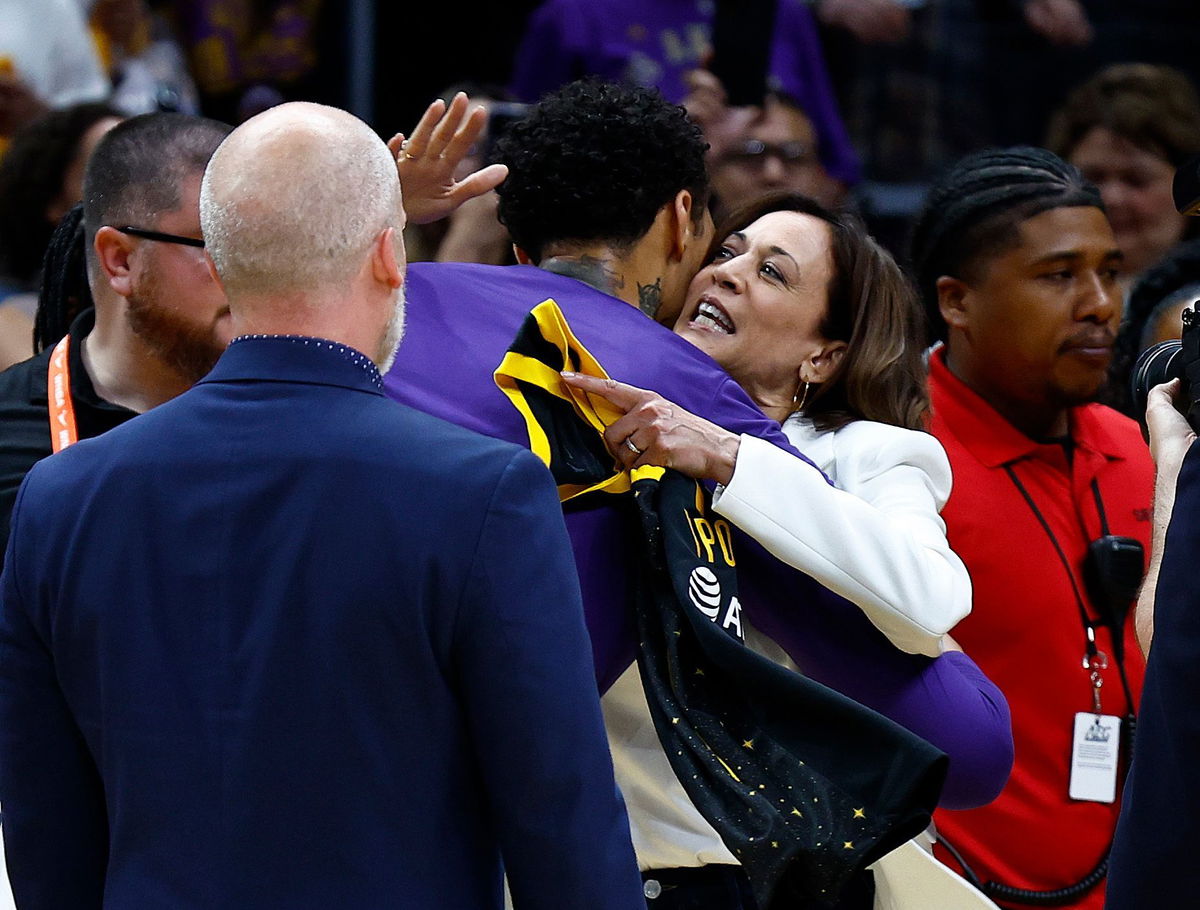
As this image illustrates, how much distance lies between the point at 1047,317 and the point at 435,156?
52.3 inches

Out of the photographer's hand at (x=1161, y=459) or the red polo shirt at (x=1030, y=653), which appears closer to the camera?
the photographer's hand at (x=1161, y=459)

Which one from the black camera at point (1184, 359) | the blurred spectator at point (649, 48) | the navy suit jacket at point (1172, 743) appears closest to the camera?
the navy suit jacket at point (1172, 743)

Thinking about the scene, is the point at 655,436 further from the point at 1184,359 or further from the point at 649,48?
the point at 649,48

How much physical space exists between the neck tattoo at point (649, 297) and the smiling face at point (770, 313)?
272 mm

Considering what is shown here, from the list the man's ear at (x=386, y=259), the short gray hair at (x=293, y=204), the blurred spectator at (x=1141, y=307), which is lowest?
the blurred spectator at (x=1141, y=307)

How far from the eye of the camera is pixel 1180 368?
2.22 m

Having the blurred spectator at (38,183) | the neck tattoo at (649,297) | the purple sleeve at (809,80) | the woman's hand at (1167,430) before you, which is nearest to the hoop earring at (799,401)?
the neck tattoo at (649,297)

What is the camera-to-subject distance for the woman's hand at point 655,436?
221 centimetres

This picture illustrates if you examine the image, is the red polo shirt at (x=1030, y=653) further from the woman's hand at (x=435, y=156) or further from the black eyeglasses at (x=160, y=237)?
the black eyeglasses at (x=160, y=237)

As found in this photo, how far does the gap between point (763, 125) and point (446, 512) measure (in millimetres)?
3751

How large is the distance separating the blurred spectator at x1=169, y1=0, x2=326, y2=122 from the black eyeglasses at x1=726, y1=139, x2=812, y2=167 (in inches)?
70.6

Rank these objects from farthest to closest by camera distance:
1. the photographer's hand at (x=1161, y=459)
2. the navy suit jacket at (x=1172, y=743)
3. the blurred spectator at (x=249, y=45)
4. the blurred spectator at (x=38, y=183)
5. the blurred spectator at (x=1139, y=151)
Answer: the blurred spectator at (x=249, y=45) → the blurred spectator at (x=1139, y=151) → the blurred spectator at (x=38, y=183) → the photographer's hand at (x=1161, y=459) → the navy suit jacket at (x=1172, y=743)

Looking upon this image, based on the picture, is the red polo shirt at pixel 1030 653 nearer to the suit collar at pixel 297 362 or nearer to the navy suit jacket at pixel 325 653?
the navy suit jacket at pixel 325 653

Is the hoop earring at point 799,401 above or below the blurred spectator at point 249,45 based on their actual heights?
above
